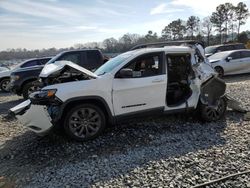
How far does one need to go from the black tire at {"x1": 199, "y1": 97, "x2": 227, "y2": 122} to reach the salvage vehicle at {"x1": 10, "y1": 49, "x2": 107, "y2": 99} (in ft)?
18.7

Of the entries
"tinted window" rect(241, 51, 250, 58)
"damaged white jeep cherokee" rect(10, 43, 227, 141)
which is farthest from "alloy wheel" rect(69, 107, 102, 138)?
"tinted window" rect(241, 51, 250, 58)

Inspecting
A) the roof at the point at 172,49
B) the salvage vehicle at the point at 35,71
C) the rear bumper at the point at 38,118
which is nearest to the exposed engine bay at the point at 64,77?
the rear bumper at the point at 38,118

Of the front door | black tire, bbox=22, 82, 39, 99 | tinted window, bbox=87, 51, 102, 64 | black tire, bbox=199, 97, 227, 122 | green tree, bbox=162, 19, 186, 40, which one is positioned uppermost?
green tree, bbox=162, 19, 186, 40

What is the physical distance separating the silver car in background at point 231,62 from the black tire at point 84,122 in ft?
32.1

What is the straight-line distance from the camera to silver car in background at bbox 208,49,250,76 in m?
13.7

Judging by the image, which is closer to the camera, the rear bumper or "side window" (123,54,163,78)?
the rear bumper

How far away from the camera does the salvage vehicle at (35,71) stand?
33.4 feet

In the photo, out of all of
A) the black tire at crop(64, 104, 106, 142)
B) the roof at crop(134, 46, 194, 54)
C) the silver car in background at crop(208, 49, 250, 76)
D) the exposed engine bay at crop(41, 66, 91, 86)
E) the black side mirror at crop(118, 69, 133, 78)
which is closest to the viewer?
the black tire at crop(64, 104, 106, 142)

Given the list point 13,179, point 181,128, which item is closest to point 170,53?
point 181,128

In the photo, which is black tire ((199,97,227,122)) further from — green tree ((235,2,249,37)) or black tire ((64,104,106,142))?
green tree ((235,2,249,37))

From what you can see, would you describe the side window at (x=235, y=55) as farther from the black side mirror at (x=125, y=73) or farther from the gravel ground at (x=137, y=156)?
the black side mirror at (x=125, y=73)

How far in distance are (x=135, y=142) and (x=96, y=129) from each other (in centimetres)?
79

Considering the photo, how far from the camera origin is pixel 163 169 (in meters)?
4.06

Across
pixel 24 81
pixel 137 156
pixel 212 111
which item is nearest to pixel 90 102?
pixel 137 156
